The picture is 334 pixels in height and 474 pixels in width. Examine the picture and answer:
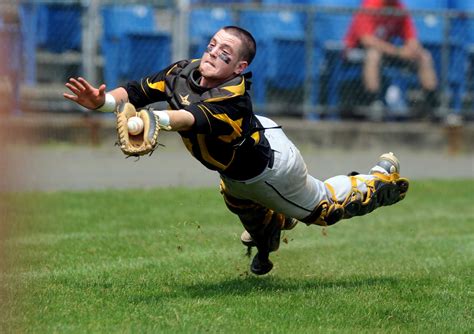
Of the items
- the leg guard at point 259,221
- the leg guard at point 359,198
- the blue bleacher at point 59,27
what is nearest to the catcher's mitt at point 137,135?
the leg guard at point 259,221

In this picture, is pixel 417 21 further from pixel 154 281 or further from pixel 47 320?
pixel 47 320

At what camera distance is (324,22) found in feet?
46.8

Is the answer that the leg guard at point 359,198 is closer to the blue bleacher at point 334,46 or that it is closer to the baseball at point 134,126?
the baseball at point 134,126

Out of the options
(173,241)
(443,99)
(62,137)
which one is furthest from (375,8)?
(173,241)

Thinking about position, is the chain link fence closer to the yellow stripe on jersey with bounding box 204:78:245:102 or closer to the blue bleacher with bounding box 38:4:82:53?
the blue bleacher with bounding box 38:4:82:53

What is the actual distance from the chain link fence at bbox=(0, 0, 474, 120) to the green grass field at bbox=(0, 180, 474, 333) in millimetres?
3565

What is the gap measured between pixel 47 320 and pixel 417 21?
10225 mm

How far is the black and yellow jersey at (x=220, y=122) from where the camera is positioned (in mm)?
5785

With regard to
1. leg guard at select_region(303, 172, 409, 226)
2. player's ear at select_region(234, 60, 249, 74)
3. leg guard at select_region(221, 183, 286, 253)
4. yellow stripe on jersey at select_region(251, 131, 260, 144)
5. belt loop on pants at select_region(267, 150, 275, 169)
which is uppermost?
player's ear at select_region(234, 60, 249, 74)

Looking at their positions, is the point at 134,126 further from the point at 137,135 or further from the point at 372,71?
the point at 372,71

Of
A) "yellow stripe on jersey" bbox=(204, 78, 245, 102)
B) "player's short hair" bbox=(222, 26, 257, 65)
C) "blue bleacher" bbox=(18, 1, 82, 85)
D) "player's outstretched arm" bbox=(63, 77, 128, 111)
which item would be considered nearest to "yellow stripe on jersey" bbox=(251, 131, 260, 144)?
"yellow stripe on jersey" bbox=(204, 78, 245, 102)

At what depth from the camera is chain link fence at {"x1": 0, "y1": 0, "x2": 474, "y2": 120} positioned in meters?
13.7

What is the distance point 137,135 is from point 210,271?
6.18 feet

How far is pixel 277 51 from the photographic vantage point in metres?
14.2
